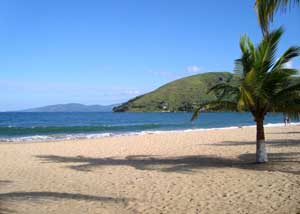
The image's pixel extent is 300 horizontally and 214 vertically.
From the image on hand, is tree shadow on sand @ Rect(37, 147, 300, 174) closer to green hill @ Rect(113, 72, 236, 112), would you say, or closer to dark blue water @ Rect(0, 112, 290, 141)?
dark blue water @ Rect(0, 112, 290, 141)

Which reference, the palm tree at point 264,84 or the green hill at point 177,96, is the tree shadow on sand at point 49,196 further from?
the green hill at point 177,96

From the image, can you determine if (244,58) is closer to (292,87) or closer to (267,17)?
(292,87)

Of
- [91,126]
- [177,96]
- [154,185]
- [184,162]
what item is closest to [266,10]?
[154,185]

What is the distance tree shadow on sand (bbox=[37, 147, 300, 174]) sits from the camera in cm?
937

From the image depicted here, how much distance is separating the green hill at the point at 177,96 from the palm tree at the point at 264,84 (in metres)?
112

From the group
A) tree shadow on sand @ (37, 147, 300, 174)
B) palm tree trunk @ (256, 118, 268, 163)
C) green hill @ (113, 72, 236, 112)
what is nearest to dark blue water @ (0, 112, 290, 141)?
palm tree trunk @ (256, 118, 268, 163)

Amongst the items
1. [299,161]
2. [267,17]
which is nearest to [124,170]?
[299,161]

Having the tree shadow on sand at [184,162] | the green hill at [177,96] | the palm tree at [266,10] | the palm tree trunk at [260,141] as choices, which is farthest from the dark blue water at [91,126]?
the green hill at [177,96]

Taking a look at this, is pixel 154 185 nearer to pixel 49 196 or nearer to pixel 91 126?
pixel 49 196

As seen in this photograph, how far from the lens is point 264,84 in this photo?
918cm

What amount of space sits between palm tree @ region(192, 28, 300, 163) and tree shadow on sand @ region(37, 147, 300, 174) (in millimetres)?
808

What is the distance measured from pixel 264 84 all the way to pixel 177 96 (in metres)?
132

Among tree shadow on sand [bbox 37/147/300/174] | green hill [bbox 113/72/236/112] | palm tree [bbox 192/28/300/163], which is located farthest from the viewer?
green hill [bbox 113/72/236/112]

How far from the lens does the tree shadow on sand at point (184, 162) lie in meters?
9.37
